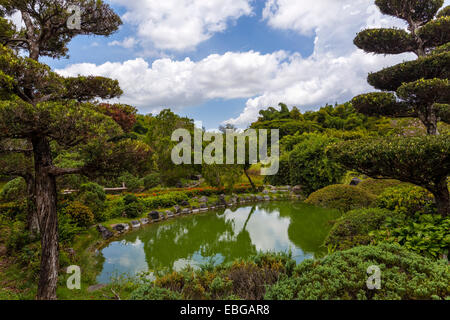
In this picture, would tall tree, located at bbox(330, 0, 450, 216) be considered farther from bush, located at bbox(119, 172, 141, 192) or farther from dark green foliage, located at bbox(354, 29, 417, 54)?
bush, located at bbox(119, 172, 141, 192)

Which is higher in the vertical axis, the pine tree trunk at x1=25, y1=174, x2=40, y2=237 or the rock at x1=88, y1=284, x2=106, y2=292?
the pine tree trunk at x1=25, y1=174, x2=40, y2=237

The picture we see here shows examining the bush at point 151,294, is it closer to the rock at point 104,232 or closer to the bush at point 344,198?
the bush at point 344,198

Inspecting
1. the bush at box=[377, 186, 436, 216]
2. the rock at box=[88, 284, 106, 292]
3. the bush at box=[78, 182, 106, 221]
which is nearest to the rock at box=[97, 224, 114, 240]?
the bush at box=[78, 182, 106, 221]

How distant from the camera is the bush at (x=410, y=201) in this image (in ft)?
19.6

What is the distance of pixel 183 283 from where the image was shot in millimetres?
4219

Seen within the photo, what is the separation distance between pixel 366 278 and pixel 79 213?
9.64 meters

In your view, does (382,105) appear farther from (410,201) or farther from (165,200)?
(165,200)

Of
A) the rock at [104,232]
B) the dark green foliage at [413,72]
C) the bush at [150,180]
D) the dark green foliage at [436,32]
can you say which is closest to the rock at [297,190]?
the bush at [150,180]

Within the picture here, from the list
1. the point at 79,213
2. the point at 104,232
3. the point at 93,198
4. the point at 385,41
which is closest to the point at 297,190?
the point at 385,41

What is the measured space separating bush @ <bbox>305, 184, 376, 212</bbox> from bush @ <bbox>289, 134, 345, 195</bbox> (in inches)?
223

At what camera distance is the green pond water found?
723 cm

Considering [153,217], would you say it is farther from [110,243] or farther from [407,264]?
[407,264]

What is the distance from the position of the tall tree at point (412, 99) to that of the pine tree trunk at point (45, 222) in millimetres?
6296

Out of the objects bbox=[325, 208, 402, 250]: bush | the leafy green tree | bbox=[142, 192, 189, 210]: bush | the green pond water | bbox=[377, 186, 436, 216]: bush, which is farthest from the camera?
bbox=[142, 192, 189, 210]: bush
